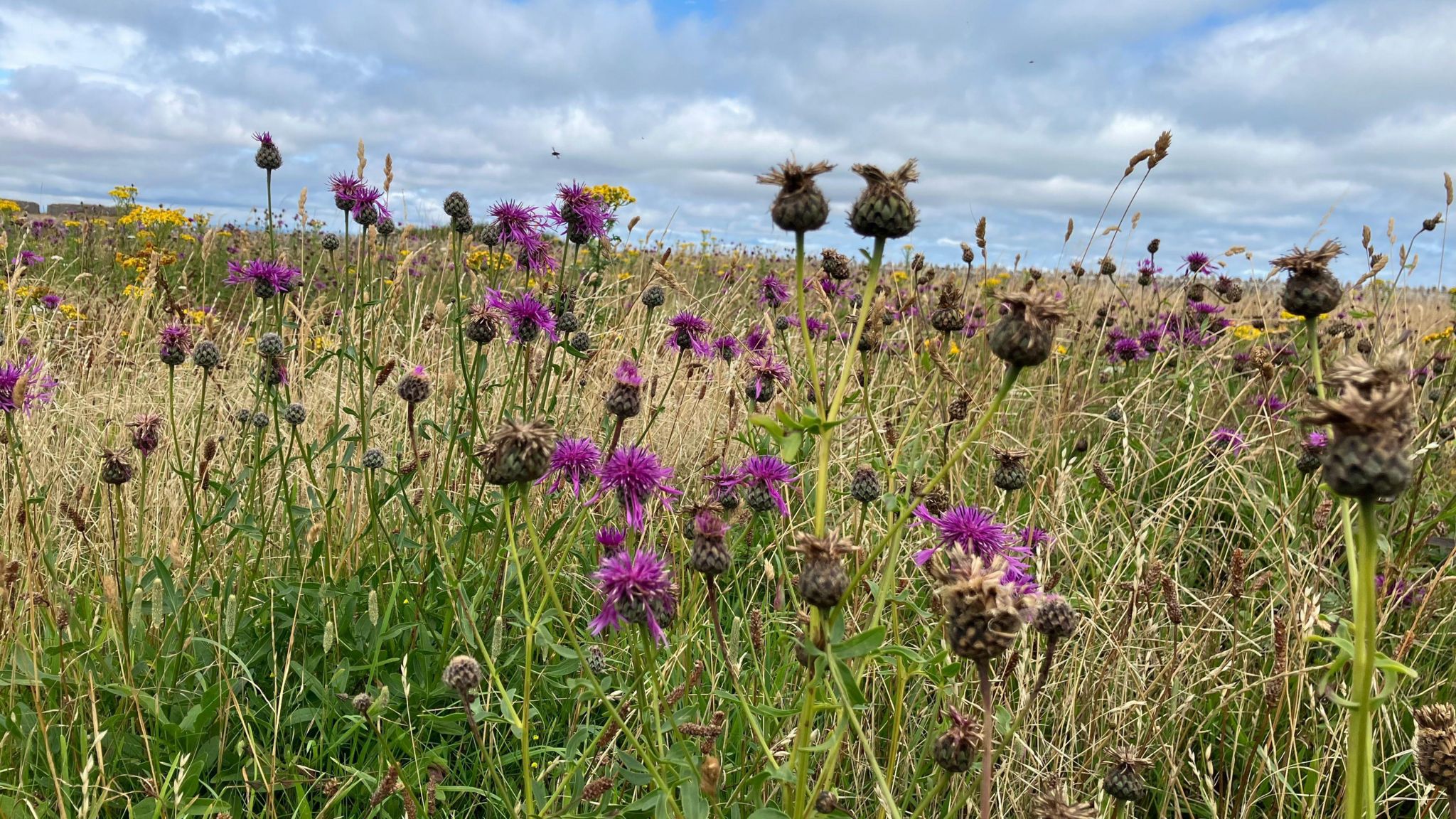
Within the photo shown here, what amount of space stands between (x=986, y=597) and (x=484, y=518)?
77.7 inches

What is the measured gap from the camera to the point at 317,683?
2510mm

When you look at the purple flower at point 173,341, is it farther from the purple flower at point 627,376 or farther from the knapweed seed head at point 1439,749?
the knapweed seed head at point 1439,749

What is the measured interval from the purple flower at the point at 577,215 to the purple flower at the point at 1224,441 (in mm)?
2590

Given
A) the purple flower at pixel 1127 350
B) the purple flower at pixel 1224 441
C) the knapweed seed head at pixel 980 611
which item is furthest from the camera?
the purple flower at pixel 1127 350

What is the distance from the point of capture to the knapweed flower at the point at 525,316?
111 inches

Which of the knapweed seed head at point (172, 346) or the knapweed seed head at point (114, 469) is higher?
the knapweed seed head at point (172, 346)

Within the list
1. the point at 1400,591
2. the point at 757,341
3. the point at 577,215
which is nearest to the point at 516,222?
the point at 577,215

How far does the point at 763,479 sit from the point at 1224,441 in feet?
9.98

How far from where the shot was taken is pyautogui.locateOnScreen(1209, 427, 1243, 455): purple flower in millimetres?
3694

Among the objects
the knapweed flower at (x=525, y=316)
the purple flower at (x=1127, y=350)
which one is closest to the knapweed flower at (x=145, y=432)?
the knapweed flower at (x=525, y=316)

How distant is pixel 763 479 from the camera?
2.34 meters

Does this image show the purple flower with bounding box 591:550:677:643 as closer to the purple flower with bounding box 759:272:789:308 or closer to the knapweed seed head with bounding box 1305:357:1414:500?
the knapweed seed head with bounding box 1305:357:1414:500

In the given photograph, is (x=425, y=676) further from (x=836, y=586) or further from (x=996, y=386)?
(x=996, y=386)

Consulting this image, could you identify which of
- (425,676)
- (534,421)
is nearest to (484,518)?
(425,676)
